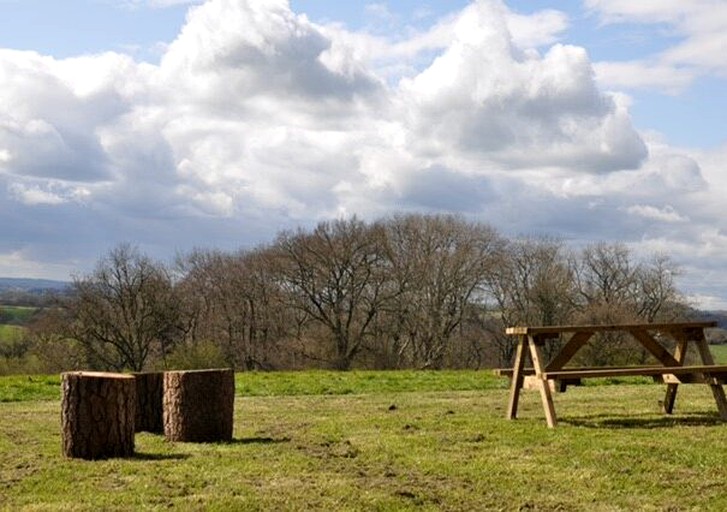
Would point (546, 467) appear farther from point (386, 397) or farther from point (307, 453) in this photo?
point (386, 397)

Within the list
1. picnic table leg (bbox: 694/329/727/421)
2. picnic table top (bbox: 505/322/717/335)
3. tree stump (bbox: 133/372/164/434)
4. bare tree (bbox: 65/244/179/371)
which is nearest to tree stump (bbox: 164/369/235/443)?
tree stump (bbox: 133/372/164/434)

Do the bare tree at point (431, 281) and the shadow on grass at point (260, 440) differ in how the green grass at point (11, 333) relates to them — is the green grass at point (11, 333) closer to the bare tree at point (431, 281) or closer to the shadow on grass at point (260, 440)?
the bare tree at point (431, 281)

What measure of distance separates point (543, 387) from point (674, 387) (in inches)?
82.3

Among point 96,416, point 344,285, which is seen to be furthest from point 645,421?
point 344,285

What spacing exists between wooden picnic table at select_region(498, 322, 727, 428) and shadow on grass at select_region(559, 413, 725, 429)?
0.30m

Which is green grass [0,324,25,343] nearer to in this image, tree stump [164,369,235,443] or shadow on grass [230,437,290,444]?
tree stump [164,369,235,443]

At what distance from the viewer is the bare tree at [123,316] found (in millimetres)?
53312

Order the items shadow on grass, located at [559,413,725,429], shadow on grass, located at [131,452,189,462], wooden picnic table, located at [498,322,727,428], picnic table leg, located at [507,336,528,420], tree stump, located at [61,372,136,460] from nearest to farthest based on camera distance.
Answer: shadow on grass, located at [131,452,189,462], tree stump, located at [61,372,136,460], shadow on grass, located at [559,413,725,429], wooden picnic table, located at [498,322,727,428], picnic table leg, located at [507,336,528,420]

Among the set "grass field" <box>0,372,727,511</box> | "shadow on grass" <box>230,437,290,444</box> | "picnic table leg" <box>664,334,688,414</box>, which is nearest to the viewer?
"grass field" <box>0,372,727,511</box>

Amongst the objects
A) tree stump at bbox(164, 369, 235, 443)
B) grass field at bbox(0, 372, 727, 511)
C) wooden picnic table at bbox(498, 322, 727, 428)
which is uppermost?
wooden picnic table at bbox(498, 322, 727, 428)

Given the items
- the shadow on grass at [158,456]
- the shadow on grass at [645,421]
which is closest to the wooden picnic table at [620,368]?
the shadow on grass at [645,421]

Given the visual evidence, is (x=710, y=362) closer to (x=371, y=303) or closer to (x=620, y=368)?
(x=620, y=368)

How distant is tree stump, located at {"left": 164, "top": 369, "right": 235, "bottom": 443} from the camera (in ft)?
35.1

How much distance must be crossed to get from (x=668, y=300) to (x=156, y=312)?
32.1 meters
